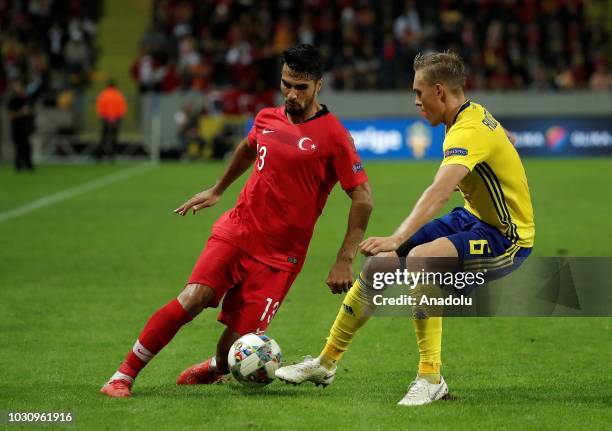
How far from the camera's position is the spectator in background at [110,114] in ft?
98.5

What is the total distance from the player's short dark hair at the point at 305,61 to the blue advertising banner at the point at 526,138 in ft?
75.9

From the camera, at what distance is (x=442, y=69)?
6234mm

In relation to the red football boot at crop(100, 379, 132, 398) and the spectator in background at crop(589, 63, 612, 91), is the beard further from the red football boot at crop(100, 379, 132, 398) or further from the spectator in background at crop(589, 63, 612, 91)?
the spectator in background at crop(589, 63, 612, 91)

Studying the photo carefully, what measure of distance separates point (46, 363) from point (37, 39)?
28260 mm

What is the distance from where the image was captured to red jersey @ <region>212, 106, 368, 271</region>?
6.56m

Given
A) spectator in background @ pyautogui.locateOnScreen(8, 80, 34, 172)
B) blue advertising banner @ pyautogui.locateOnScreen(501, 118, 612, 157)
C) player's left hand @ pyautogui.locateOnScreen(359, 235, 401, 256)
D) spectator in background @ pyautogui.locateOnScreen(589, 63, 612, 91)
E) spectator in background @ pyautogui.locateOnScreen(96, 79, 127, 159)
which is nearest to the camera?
player's left hand @ pyautogui.locateOnScreen(359, 235, 401, 256)

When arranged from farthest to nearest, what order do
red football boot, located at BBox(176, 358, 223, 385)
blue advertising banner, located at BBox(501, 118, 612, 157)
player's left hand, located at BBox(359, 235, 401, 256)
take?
1. blue advertising banner, located at BBox(501, 118, 612, 157)
2. red football boot, located at BBox(176, 358, 223, 385)
3. player's left hand, located at BBox(359, 235, 401, 256)

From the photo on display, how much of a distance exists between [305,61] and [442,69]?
0.76 meters

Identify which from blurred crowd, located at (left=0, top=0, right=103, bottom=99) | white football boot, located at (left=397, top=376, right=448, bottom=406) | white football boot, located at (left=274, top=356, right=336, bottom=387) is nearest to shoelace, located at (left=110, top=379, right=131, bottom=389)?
white football boot, located at (left=274, top=356, right=336, bottom=387)

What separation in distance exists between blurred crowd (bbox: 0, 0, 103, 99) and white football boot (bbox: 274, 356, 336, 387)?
83.8ft

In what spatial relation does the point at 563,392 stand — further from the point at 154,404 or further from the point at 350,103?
the point at 350,103

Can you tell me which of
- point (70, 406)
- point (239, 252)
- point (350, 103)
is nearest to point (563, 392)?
point (239, 252)

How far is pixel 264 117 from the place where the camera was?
682cm

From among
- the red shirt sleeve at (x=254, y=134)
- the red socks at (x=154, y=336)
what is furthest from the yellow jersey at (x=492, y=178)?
the red socks at (x=154, y=336)
